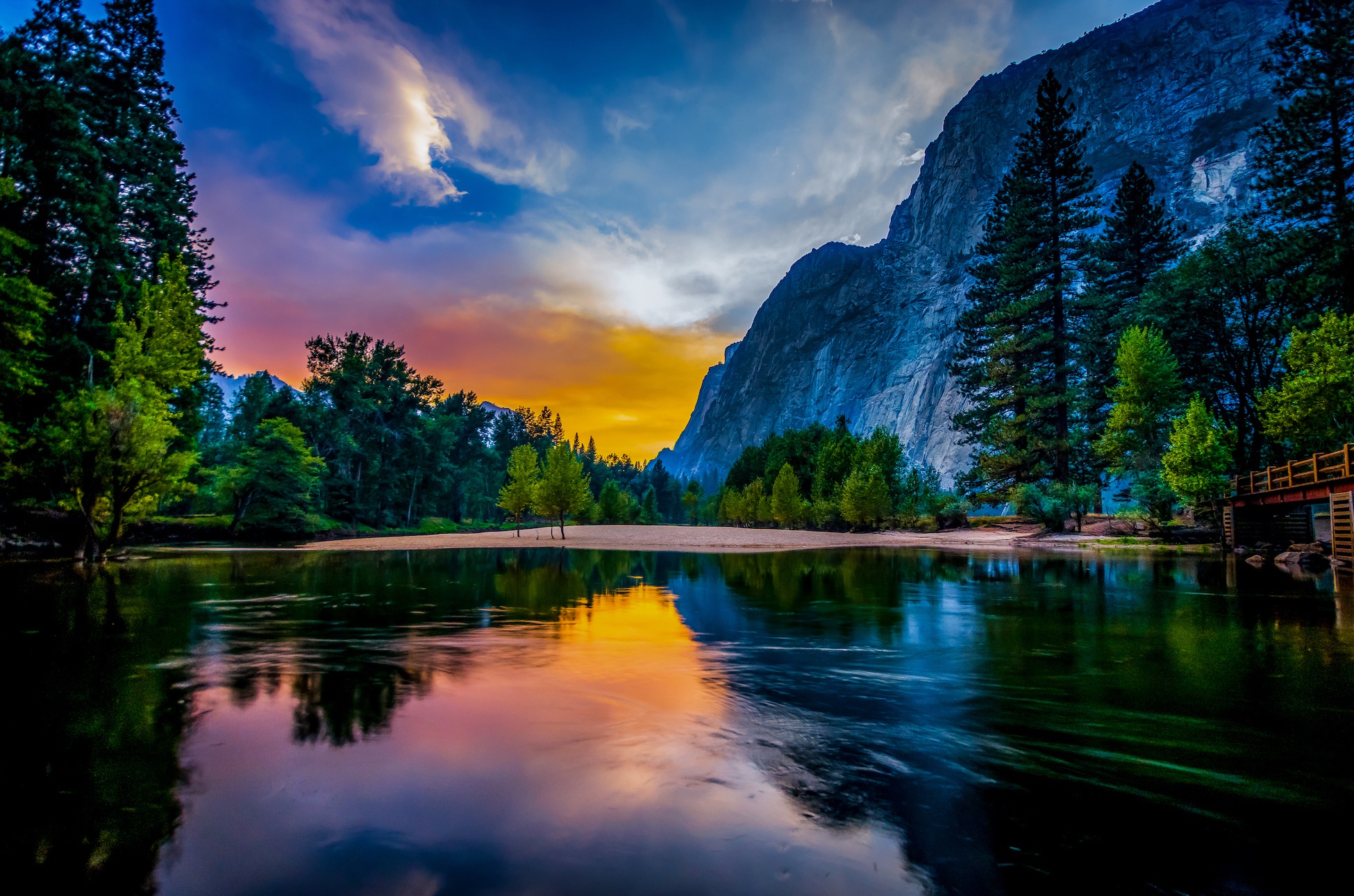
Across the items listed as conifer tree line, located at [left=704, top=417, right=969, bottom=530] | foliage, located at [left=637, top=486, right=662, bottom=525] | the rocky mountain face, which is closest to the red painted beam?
conifer tree line, located at [left=704, top=417, right=969, bottom=530]

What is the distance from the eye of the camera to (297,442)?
4428 cm

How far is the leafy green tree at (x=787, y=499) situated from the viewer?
232 ft

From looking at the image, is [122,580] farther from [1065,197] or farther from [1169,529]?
[1065,197]

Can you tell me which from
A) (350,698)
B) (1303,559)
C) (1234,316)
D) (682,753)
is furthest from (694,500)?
(682,753)

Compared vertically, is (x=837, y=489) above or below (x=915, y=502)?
above

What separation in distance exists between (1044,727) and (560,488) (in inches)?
1769

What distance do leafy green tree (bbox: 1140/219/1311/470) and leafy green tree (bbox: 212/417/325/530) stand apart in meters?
Result: 61.2

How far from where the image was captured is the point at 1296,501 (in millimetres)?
23594

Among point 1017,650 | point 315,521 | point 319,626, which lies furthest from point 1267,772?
point 315,521

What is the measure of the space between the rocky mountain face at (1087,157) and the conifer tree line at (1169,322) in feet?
184

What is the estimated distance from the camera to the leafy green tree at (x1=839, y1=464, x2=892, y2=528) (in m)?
57.6

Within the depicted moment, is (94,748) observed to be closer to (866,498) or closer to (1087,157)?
(866,498)

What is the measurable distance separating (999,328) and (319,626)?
4705 centimetres

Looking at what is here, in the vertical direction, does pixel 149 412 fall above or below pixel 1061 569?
above
